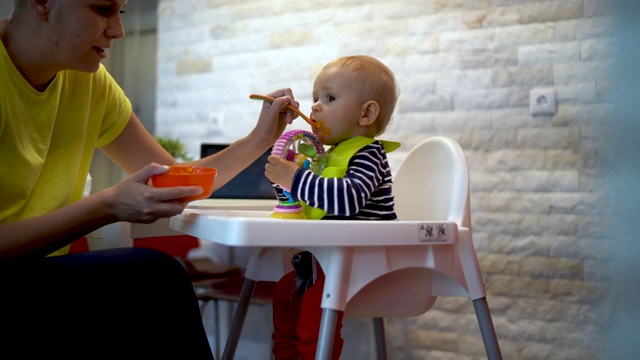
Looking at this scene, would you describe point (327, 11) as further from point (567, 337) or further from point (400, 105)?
point (567, 337)

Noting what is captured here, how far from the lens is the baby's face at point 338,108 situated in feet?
4.00

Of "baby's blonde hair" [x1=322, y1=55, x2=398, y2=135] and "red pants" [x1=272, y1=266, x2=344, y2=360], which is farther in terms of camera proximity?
"baby's blonde hair" [x1=322, y1=55, x2=398, y2=135]

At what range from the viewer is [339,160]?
3.79 ft

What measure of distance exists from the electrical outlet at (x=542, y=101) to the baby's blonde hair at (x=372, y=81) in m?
0.80

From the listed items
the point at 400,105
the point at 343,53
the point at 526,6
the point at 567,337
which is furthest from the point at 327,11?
the point at 567,337

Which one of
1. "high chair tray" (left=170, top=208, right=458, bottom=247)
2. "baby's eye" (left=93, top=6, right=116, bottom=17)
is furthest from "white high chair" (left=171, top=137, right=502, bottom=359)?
"baby's eye" (left=93, top=6, right=116, bottom=17)

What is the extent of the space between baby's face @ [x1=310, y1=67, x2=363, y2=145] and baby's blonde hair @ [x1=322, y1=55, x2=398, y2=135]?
0.01 m

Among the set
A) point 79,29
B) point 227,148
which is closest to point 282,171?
point 227,148

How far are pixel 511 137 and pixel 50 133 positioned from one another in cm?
139

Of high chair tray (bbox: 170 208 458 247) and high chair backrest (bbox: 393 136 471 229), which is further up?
high chair backrest (bbox: 393 136 471 229)

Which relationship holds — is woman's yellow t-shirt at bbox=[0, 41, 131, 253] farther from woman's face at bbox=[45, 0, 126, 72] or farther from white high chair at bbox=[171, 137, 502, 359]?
white high chair at bbox=[171, 137, 502, 359]

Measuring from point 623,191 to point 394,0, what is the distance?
201cm

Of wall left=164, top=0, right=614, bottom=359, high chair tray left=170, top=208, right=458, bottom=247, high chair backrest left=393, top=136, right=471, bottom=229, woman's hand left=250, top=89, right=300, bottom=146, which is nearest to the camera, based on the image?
high chair tray left=170, top=208, right=458, bottom=247

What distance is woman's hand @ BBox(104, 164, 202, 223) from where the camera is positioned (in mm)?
918
